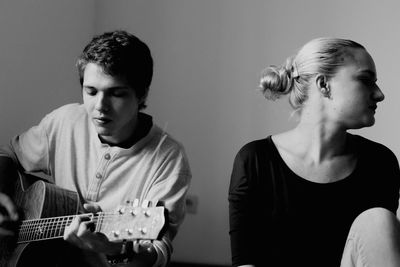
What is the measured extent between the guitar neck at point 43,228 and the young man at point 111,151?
0.04 metres

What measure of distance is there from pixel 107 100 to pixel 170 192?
27 centimetres

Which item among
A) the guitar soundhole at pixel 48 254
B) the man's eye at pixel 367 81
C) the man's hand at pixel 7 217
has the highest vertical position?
the man's eye at pixel 367 81

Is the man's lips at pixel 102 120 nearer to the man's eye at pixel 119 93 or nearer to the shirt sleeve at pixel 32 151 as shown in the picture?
the man's eye at pixel 119 93

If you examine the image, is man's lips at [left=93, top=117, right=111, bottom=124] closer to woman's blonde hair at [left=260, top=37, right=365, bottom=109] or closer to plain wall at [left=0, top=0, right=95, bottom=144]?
woman's blonde hair at [left=260, top=37, right=365, bottom=109]

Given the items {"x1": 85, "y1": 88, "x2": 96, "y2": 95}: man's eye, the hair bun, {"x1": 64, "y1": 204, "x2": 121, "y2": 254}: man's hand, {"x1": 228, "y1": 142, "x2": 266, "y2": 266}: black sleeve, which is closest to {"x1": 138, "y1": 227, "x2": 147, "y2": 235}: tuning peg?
{"x1": 64, "y1": 204, "x2": 121, "y2": 254}: man's hand

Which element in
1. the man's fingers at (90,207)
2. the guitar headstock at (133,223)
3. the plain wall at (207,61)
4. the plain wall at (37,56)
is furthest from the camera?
the plain wall at (207,61)

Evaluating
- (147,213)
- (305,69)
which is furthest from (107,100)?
(305,69)

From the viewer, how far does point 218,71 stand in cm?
232

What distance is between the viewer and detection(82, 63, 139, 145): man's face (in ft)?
4.57

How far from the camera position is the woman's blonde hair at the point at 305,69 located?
137 centimetres

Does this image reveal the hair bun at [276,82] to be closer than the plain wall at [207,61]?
Yes

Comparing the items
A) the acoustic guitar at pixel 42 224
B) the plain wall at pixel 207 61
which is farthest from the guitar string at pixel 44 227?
the plain wall at pixel 207 61

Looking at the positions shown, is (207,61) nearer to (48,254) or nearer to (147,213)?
(48,254)

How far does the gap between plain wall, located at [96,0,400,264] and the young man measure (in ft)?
2.68
